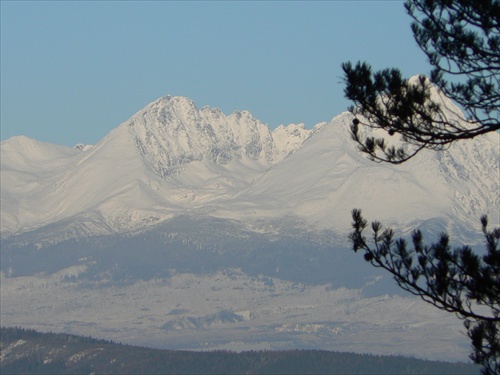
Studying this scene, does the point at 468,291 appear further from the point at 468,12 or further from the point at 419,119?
the point at 468,12

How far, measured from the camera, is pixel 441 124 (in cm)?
3541

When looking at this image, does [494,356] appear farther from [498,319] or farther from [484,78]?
[484,78]

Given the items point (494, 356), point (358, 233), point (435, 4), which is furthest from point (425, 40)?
point (494, 356)

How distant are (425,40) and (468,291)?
612 centimetres

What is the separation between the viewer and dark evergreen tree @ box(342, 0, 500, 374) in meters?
35.4

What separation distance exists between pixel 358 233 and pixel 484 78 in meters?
4.88

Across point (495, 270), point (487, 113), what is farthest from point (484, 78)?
point (495, 270)

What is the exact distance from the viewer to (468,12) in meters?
35.9

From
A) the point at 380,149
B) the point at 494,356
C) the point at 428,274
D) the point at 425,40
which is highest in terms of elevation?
the point at 425,40

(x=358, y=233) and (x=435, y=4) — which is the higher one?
(x=435, y=4)

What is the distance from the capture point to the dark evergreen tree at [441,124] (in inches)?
1395

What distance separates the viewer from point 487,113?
3562cm

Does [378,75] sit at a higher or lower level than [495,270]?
higher

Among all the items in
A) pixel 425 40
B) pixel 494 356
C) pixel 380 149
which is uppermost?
pixel 425 40
